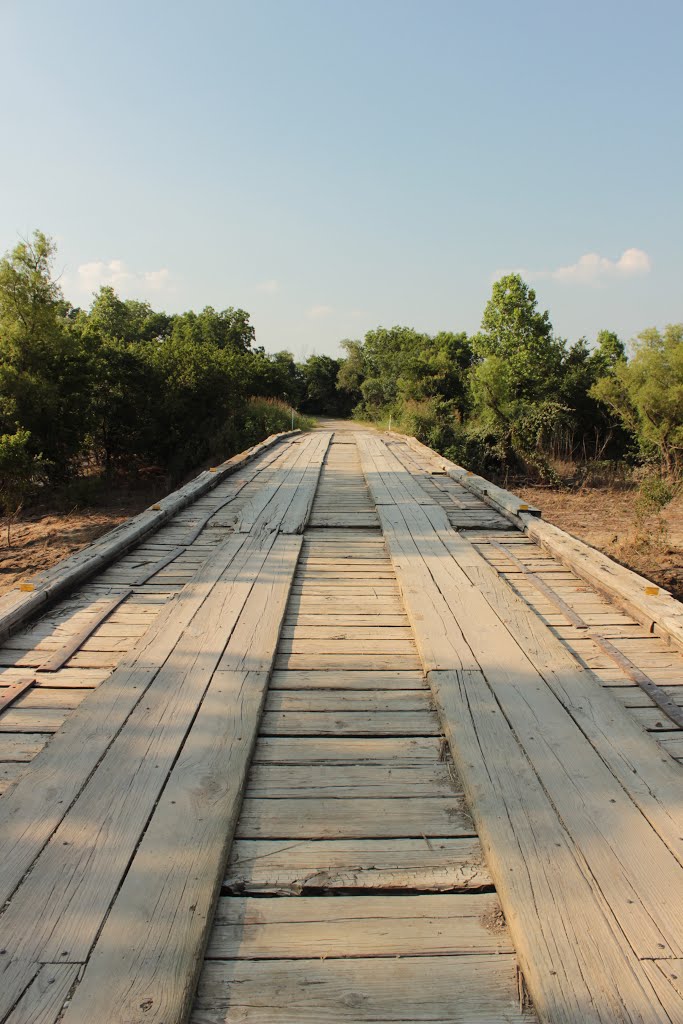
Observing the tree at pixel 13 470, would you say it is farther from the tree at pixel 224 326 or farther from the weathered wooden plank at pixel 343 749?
the tree at pixel 224 326

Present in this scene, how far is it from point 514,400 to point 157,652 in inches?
730

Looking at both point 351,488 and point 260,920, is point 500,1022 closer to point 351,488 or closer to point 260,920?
point 260,920

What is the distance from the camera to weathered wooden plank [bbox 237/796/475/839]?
1.45 m

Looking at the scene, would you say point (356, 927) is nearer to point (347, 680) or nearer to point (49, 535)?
point (347, 680)

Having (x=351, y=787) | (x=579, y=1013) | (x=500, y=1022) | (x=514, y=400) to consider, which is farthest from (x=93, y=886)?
(x=514, y=400)

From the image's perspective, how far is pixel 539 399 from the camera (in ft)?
66.3

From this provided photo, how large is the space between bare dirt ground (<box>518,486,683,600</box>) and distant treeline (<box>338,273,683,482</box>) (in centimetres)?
145

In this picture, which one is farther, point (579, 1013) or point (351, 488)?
point (351, 488)

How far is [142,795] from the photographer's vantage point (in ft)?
4.97

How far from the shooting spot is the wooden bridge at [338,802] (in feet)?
3.51

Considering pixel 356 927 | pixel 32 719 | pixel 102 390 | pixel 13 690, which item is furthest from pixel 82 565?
pixel 102 390

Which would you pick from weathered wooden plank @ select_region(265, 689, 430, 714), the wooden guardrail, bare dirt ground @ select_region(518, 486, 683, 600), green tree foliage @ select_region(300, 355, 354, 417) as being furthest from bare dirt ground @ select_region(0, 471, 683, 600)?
green tree foliage @ select_region(300, 355, 354, 417)

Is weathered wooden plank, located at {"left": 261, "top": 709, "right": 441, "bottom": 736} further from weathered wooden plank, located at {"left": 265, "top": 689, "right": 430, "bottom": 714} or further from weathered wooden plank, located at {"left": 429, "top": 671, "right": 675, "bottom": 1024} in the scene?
weathered wooden plank, located at {"left": 429, "top": 671, "right": 675, "bottom": 1024}

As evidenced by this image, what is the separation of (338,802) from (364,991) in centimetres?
50
